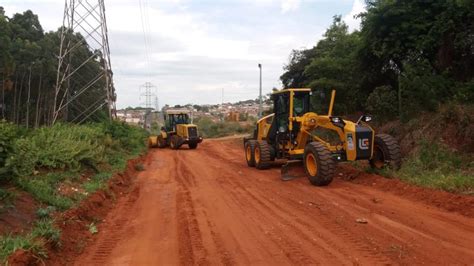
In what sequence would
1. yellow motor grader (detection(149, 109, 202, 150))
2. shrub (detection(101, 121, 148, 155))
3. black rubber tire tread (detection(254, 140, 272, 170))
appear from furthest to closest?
yellow motor grader (detection(149, 109, 202, 150)) < shrub (detection(101, 121, 148, 155)) < black rubber tire tread (detection(254, 140, 272, 170))

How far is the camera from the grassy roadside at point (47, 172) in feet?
21.2

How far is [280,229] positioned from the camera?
7.51 m

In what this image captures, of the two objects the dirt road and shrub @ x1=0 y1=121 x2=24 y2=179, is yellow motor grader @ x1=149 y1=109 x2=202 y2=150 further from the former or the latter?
shrub @ x1=0 y1=121 x2=24 y2=179

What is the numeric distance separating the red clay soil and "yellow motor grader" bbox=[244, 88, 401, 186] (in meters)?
6.41

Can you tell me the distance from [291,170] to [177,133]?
17032mm

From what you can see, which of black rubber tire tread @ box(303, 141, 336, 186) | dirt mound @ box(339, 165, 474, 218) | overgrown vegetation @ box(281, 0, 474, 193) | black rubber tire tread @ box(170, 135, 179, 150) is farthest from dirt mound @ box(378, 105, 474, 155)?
black rubber tire tread @ box(170, 135, 179, 150)

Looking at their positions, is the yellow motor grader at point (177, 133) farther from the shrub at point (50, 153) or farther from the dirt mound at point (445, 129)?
the dirt mound at point (445, 129)

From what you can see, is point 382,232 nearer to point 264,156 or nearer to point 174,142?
point 264,156

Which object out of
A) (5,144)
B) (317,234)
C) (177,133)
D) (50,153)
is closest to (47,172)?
(50,153)

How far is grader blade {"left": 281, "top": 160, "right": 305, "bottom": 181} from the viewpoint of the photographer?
43.7ft

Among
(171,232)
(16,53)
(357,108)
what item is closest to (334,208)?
(171,232)

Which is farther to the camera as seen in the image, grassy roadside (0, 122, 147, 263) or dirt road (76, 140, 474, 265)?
grassy roadside (0, 122, 147, 263)

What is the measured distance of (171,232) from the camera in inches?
299

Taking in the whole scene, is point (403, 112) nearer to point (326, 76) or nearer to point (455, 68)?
point (455, 68)
